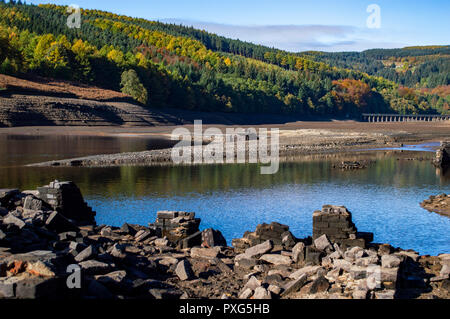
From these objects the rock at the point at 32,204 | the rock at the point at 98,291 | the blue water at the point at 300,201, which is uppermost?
the rock at the point at 32,204

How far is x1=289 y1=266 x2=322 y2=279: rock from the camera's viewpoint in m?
13.9

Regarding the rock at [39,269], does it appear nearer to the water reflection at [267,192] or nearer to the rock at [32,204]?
the rock at [32,204]

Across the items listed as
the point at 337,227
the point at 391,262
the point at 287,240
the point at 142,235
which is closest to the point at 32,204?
the point at 142,235

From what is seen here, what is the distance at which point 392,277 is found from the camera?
41.4 ft

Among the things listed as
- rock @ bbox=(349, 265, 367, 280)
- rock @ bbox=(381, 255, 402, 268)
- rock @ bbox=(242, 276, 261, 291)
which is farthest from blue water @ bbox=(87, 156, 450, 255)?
rock @ bbox=(242, 276, 261, 291)

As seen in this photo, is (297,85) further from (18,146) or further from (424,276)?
(424,276)

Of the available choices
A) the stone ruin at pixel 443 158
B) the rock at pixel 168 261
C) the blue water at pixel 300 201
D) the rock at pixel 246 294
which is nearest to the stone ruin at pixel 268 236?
the rock at pixel 168 261

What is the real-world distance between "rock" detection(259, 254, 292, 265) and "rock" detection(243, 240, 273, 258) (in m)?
0.40

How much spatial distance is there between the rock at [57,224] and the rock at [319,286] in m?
9.54

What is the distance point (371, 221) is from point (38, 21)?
537 feet

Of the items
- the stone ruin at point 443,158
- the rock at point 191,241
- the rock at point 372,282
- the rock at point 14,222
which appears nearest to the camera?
the rock at point 372,282

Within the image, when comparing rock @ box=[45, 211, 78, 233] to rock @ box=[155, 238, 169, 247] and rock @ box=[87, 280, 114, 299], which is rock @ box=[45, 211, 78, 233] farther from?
rock @ box=[87, 280, 114, 299]

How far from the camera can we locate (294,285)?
12.9m

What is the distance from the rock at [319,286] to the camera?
1267 cm
